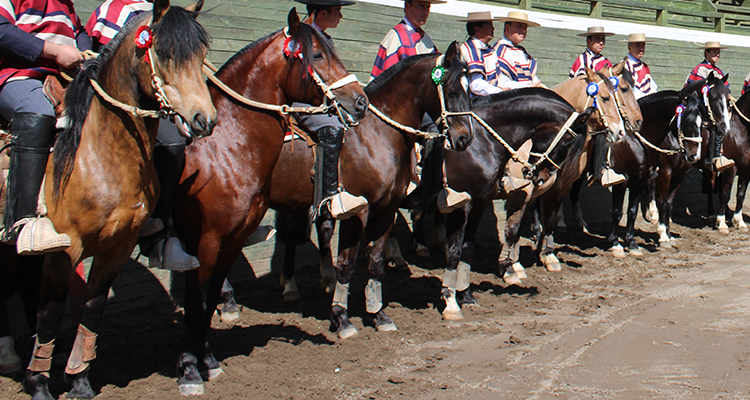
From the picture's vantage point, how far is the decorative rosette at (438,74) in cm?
529

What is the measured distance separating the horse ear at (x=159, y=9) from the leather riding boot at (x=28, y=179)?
0.79 metres

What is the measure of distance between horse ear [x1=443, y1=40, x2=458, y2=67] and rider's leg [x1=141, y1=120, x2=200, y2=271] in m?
2.37

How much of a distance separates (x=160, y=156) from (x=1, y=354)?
1.83 meters

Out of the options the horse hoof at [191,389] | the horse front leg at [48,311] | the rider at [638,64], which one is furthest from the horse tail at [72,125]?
the rider at [638,64]

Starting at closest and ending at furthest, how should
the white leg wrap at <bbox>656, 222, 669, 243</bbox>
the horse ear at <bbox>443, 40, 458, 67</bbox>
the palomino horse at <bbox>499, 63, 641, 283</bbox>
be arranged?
the horse ear at <bbox>443, 40, 458, 67</bbox>, the palomino horse at <bbox>499, 63, 641, 283</bbox>, the white leg wrap at <bbox>656, 222, 669, 243</bbox>

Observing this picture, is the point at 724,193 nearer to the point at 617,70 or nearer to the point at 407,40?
the point at 617,70

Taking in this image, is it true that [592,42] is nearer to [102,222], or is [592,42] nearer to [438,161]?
[438,161]

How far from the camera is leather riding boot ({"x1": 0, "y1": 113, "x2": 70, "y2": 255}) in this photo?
3.25 metres

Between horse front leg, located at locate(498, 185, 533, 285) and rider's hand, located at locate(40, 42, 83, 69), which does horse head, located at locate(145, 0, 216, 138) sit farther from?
horse front leg, located at locate(498, 185, 533, 285)

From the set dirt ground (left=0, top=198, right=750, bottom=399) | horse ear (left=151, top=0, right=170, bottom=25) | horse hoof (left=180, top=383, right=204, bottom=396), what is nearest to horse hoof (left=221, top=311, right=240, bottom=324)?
dirt ground (left=0, top=198, right=750, bottom=399)

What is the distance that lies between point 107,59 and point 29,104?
1.53 feet

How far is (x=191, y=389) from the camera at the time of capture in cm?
409

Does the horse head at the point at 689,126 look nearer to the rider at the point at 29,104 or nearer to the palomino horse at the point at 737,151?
the palomino horse at the point at 737,151

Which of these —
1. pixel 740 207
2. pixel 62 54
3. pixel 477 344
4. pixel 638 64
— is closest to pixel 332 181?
pixel 477 344
